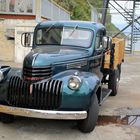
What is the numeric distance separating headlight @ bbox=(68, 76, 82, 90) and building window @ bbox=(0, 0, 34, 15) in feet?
43.1

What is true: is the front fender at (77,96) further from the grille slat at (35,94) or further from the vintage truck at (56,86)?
the grille slat at (35,94)

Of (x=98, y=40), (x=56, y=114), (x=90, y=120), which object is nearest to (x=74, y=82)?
(x=56, y=114)

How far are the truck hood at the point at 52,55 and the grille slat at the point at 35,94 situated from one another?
0.40 metres

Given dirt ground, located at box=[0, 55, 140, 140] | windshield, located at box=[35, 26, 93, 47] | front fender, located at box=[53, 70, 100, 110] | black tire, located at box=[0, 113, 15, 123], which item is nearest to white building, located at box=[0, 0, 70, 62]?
windshield, located at box=[35, 26, 93, 47]

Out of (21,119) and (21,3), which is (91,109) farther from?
(21,3)

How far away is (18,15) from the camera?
20109 millimetres

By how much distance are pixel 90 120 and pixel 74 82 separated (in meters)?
0.79

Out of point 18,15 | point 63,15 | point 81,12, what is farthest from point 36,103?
point 81,12

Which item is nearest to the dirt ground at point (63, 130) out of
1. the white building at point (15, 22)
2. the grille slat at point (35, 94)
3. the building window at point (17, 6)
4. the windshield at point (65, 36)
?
the grille slat at point (35, 94)

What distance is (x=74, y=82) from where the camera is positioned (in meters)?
7.17

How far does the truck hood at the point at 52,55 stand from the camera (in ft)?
24.7

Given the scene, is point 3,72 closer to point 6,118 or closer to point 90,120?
point 6,118

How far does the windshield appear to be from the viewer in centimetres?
884

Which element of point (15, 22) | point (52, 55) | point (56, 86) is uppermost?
point (15, 22)
